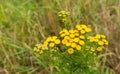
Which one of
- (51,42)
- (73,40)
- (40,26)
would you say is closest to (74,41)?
(73,40)

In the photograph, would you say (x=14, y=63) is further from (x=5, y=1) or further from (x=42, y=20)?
(x=5, y=1)

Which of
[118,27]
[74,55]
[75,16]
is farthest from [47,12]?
[74,55]

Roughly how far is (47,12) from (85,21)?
1.09ft

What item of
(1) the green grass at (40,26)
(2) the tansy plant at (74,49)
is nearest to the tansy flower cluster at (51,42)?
(2) the tansy plant at (74,49)

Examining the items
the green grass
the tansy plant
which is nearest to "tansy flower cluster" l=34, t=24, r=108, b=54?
the tansy plant

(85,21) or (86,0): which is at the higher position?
(86,0)

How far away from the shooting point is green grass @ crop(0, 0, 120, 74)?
2379 mm

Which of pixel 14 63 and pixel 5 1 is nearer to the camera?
pixel 14 63

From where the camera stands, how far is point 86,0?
2.62 m

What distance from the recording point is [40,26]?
2547mm

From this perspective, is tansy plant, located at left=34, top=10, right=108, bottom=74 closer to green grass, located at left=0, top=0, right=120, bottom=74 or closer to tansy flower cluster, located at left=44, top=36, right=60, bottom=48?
tansy flower cluster, located at left=44, top=36, right=60, bottom=48

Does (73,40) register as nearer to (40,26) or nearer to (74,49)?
(74,49)

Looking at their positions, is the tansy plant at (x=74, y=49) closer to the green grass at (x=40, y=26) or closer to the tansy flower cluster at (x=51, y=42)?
the tansy flower cluster at (x=51, y=42)

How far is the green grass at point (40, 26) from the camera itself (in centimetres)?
238
